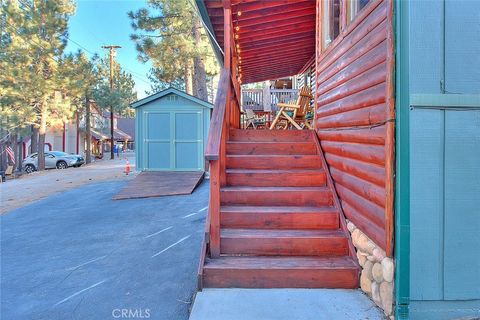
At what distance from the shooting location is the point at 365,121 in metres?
2.51

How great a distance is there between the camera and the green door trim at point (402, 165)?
2027 mm

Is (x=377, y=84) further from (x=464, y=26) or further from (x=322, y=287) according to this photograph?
(x=322, y=287)

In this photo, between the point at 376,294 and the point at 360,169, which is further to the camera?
the point at 360,169

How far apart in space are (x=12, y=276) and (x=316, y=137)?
368cm

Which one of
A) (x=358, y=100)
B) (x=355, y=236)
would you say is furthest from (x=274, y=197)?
(x=358, y=100)

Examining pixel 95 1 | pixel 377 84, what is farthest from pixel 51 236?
pixel 95 1

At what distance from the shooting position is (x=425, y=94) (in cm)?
207

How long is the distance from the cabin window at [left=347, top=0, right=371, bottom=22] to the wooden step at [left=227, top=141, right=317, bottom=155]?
1.48 meters

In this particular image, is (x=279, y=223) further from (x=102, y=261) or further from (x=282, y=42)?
(x=282, y=42)

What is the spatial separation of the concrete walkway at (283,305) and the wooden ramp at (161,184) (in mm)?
5291

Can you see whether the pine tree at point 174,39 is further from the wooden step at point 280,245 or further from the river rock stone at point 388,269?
the river rock stone at point 388,269

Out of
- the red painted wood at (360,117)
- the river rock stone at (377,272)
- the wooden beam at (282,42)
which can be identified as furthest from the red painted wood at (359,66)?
the wooden beam at (282,42)

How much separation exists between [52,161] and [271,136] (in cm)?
1934

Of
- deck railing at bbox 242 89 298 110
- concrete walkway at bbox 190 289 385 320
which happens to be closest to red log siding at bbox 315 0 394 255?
concrete walkway at bbox 190 289 385 320
